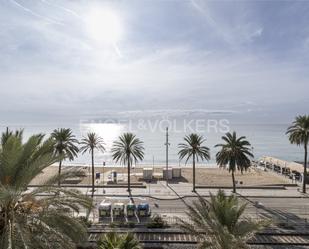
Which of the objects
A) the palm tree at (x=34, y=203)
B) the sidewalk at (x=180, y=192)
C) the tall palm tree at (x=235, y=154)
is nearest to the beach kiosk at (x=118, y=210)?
the sidewalk at (x=180, y=192)

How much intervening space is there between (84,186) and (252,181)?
26.7m

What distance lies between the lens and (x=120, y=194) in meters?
42.5

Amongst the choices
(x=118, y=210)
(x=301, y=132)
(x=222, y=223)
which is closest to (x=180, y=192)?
(x=118, y=210)

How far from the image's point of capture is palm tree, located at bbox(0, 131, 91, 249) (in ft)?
33.3

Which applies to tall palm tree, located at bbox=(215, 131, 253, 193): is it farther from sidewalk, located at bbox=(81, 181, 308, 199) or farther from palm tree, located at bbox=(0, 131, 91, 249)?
palm tree, located at bbox=(0, 131, 91, 249)

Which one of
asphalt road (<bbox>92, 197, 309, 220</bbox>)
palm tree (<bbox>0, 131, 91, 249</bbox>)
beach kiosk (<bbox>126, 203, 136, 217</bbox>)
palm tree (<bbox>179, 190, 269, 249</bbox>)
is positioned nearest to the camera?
palm tree (<bbox>0, 131, 91, 249</bbox>)

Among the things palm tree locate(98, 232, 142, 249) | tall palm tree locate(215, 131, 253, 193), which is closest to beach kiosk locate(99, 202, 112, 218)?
tall palm tree locate(215, 131, 253, 193)

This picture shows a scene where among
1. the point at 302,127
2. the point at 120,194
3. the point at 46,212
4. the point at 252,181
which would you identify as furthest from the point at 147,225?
the point at 252,181

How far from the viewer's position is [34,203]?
11.3m

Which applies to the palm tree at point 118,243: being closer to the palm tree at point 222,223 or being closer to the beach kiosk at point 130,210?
the palm tree at point 222,223

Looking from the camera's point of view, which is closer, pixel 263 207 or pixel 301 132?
pixel 263 207

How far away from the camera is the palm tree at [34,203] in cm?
1016

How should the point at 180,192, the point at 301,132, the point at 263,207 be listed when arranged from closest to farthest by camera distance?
the point at 263,207 → the point at 301,132 → the point at 180,192

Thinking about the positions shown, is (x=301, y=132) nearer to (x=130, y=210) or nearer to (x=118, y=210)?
(x=130, y=210)
